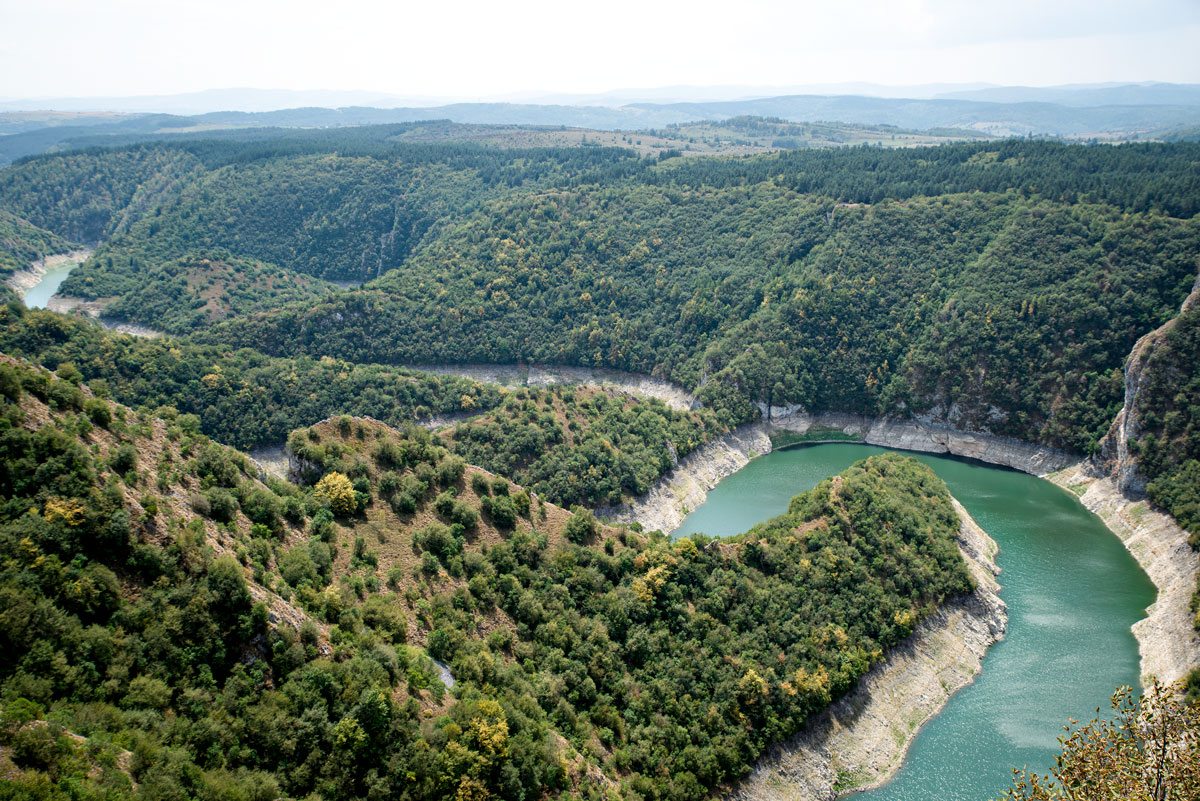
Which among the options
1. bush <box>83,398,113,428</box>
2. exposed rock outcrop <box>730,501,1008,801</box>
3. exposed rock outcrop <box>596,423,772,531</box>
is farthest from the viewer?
exposed rock outcrop <box>596,423,772,531</box>

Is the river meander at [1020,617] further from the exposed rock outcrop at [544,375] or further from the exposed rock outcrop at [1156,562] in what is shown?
the exposed rock outcrop at [544,375]


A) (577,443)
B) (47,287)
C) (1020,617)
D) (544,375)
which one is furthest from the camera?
(47,287)

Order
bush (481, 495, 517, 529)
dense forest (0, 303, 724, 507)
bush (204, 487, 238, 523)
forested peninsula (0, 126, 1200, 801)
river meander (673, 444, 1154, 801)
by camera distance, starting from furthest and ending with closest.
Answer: dense forest (0, 303, 724, 507)
bush (481, 495, 517, 529)
river meander (673, 444, 1154, 801)
bush (204, 487, 238, 523)
forested peninsula (0, 126, 1200, 801)

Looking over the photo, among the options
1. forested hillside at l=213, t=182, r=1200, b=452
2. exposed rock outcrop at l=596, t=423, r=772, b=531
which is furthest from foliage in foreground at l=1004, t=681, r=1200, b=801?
forested hillside at l=213, t=182, r=1200, b=452

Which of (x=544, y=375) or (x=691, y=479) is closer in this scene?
(x=691, y=479)

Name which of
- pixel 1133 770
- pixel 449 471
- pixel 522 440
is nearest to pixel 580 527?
pixel 449 471

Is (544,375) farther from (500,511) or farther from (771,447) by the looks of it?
(500,511)

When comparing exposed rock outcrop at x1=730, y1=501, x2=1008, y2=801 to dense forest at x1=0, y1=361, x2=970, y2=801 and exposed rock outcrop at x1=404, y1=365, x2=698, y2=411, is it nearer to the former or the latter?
dense forest at x1=0, y1=361, x2=970, y2=801

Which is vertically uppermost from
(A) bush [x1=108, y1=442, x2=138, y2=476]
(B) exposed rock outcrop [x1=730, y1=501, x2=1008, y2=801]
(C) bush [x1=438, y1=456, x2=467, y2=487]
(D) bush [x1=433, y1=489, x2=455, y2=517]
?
(A) bush [x1=108, y1=442, x2=138, y2=476]
